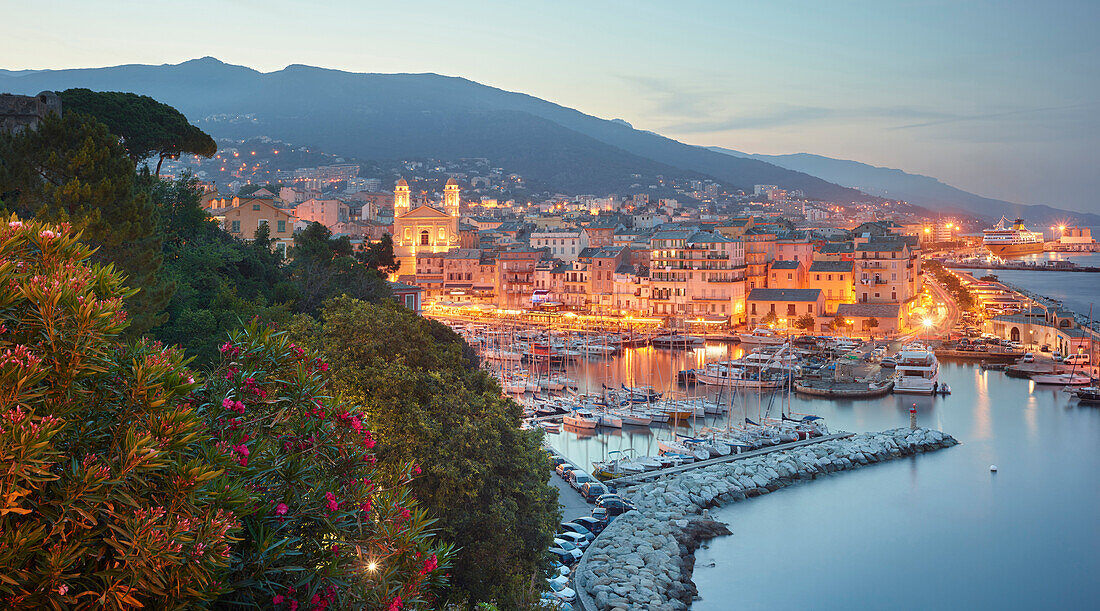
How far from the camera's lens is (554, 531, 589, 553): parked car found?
11.2 metres

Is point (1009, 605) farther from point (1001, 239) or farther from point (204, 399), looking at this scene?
point (1001, 239)

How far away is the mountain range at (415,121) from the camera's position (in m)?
124

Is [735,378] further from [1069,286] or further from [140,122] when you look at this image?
[1069,286]

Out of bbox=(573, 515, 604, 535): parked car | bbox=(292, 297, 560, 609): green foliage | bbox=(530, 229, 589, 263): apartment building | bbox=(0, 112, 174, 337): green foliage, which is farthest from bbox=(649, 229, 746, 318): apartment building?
bbox=(0, 112, 174, 337): green foliage

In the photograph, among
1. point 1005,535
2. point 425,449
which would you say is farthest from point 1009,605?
point 425,449

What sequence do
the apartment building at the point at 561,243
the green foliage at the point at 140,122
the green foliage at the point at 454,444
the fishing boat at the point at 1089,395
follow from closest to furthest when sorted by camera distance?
1. the green foliage at the point at 454,444
2. the green foliage at the point at 140,122
3. the fishing boat at the point at 1089,395
4. the apartment building at the point at 561,243

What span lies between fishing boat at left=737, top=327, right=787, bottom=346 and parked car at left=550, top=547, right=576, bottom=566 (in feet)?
72.3

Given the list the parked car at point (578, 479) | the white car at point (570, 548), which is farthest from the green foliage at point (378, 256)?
the white car at point (570, 548)

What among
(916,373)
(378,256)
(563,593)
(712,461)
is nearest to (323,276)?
(378,256)

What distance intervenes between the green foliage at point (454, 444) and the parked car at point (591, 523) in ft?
8.55

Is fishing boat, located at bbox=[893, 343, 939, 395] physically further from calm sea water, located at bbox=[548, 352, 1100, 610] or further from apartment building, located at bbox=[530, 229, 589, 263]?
apartment building, located at bbox=[530, 229, 589, 263]

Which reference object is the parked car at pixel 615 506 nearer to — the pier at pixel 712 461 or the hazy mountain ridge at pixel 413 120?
the pier at pixel 712 461

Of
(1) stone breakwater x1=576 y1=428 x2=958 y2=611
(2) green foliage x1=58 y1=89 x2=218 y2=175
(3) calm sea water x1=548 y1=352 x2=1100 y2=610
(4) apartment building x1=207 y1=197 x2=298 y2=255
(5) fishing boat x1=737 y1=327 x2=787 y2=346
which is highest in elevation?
(2) green foliage x1=58 y1=89 x2=218 y2=175

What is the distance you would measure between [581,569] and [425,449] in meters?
3.68
